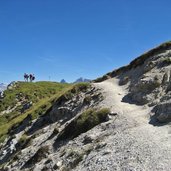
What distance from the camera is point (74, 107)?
5116 cm

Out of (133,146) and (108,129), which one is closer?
(133,146)

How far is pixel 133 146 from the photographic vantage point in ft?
85.7

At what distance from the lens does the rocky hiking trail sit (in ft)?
75.7

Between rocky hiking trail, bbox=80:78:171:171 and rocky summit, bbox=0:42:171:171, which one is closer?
rocky hiking trail, bbox=80:78:171:171

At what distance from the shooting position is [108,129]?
33969mm

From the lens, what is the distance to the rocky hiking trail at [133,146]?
908 inches

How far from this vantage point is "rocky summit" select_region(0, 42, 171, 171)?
997 inches

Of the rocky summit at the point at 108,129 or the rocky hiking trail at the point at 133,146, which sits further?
the rocky summit at the point at 108,129

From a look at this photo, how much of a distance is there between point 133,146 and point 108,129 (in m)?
7.98

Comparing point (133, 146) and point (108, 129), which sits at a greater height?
point (108, 129)

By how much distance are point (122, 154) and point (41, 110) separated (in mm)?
43073

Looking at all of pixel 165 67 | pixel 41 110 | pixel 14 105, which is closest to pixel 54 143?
pixel 165 67

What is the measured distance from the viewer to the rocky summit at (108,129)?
25312mm

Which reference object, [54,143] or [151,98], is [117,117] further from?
[54,143]
